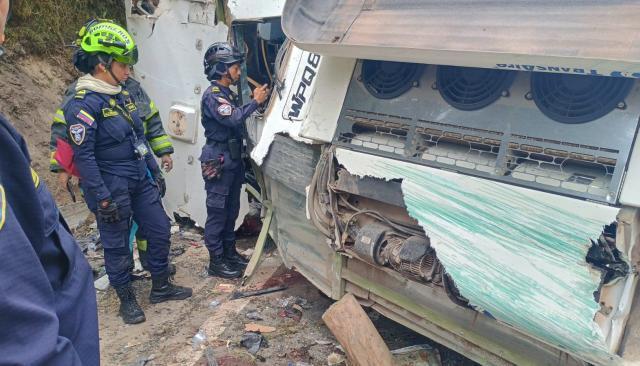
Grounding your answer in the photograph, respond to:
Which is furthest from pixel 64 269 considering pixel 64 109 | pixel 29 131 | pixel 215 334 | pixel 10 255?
pixel 29 131

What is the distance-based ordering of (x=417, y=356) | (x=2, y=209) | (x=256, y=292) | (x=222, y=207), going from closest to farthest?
(x=2, y=209) < (x=417, y=356) < (x=256, y=292) < (x=222, y=207)

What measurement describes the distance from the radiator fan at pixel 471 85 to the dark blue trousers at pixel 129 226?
7.54 feet

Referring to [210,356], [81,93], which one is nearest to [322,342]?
[210,356]

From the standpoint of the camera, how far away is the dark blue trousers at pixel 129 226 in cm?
343

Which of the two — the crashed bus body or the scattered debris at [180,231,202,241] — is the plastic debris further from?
the scattered debris at [180,231,202,241]

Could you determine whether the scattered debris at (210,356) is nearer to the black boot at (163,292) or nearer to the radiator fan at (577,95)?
the black boot at (163,292)

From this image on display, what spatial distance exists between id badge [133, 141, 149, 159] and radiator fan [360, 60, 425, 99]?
5.95 ft

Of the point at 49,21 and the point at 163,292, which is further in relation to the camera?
the point at 49,21

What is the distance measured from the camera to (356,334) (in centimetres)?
256

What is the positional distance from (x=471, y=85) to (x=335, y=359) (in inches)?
67.9

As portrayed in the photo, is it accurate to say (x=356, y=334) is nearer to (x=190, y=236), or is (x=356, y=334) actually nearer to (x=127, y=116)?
(x=127, y=116)

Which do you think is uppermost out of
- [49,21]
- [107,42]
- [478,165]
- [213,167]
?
[49,21]

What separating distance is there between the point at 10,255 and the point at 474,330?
1848mm

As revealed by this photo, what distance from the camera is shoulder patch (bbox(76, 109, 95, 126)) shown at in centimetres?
316
